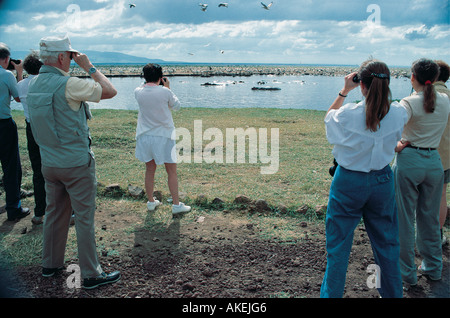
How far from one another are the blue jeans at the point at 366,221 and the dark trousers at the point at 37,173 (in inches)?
149

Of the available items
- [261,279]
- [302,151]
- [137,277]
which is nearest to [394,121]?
[261,279]

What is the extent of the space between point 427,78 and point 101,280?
356 centimetres

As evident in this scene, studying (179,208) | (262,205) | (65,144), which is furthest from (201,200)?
(65,144)

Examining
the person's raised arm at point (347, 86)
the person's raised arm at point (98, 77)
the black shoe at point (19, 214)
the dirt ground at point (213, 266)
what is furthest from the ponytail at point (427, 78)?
the black shoe at point (19, 214)

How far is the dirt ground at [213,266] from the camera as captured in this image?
3.41 metres

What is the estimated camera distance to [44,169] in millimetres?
3342

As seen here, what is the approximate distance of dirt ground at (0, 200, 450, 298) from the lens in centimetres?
341

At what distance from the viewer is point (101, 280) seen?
11.5 ft

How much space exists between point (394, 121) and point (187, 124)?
1168cm

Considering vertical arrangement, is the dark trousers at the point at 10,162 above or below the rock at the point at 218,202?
above

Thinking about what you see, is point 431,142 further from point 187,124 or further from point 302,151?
point 187,124

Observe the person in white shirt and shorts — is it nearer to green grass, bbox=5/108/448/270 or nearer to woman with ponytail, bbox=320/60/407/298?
green grass, bbox=5/108/448/270

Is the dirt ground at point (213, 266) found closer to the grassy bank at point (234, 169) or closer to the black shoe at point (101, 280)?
the black shoe at point (101, 280)

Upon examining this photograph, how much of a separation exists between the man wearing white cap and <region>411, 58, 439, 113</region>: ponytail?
283 cm
